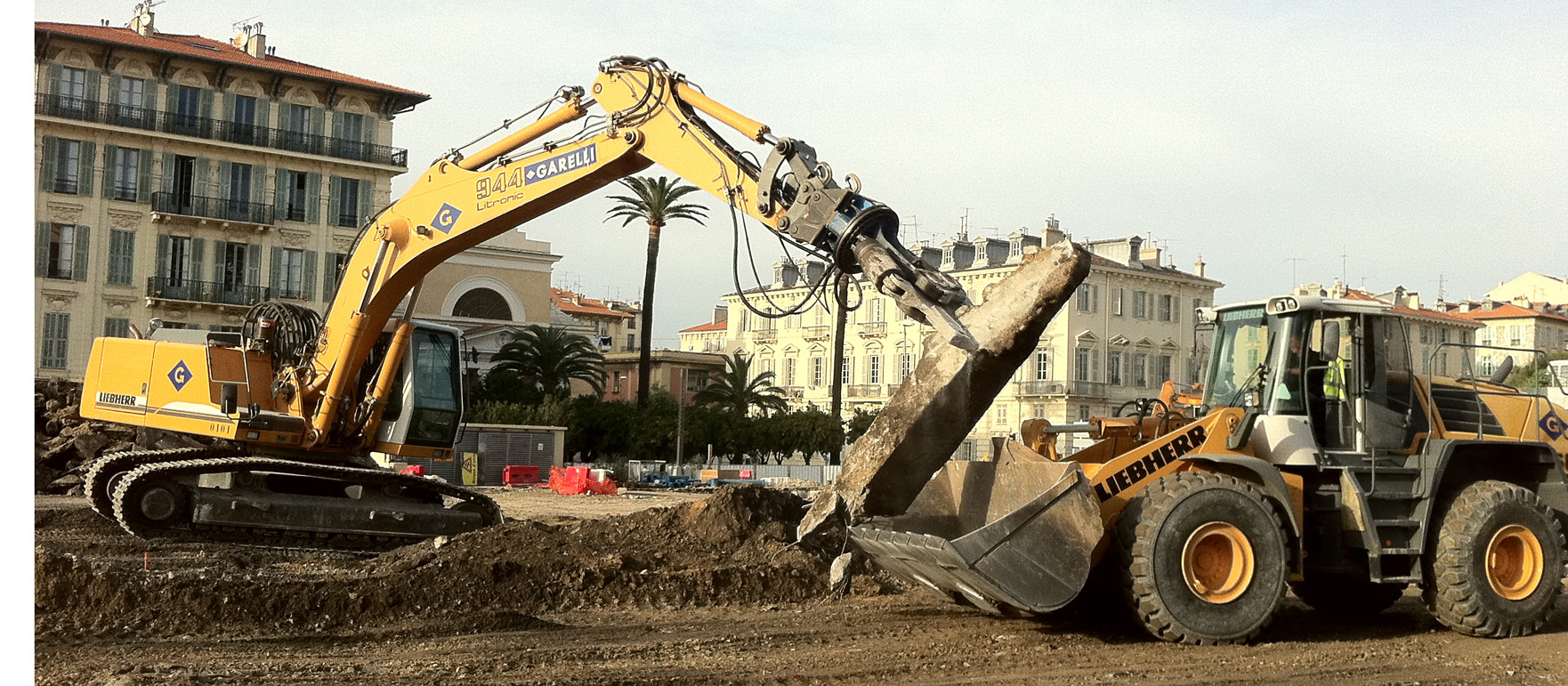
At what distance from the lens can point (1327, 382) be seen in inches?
437

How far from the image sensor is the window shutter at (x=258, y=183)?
51.9 metres

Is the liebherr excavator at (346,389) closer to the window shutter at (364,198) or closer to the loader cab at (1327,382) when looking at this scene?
the loader cab at (1327,382)

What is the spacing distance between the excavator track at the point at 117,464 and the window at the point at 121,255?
35790 mm

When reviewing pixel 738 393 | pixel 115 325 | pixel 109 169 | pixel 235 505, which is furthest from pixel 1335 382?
pixel 738 393

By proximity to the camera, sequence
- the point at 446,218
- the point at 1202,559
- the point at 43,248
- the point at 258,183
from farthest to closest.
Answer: the point at 258,183 → the point at 43,248 → the point at 446,218 → the point at 1202,559

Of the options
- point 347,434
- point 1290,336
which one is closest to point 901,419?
point 1290,336

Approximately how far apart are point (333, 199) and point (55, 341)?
1114 cm

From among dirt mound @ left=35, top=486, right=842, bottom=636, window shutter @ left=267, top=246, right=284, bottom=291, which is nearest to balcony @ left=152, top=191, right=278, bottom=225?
window shutter @ left=267, top=246, right=284, bottom=291

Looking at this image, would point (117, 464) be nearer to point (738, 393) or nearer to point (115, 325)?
point (115, 325)

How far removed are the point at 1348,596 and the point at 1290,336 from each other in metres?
2.95

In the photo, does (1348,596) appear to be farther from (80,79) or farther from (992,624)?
(80,79)

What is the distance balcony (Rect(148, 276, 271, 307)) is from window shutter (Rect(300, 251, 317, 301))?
1.33 m

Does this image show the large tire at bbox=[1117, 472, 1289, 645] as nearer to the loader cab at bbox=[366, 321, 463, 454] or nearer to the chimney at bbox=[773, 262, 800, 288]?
the loader cab at bbox=[366, 321, 463, 454]

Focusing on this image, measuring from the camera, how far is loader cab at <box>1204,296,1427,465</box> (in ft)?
35.8
